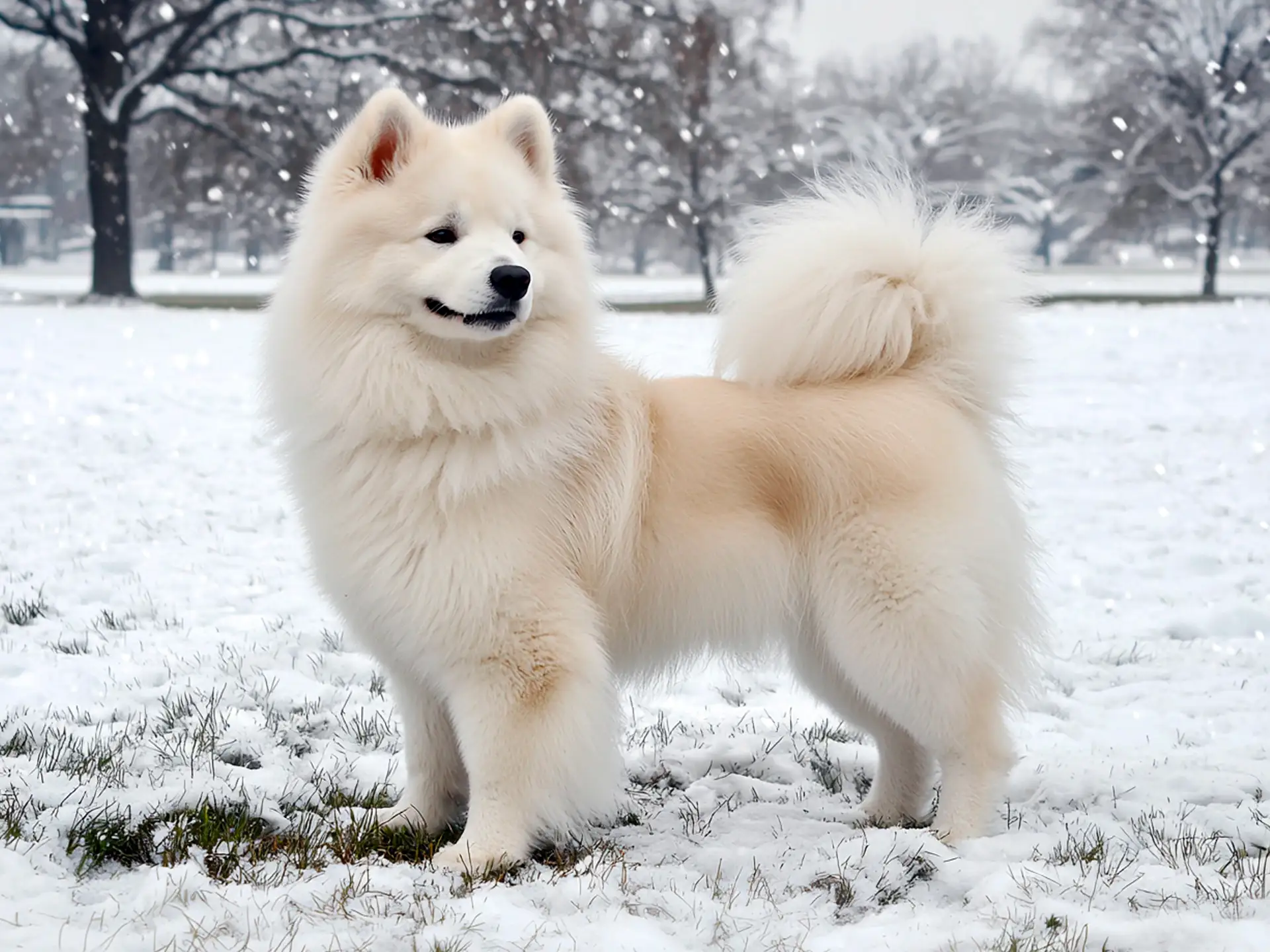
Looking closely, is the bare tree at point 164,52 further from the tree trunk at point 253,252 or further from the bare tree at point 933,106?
the tree trunk at point 253,252

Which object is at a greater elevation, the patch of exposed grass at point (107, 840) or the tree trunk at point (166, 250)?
the tree trunk at point (166, 250)

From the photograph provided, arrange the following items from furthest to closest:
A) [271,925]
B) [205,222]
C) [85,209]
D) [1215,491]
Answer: [85,209], [205,222], [1215,491], [271,925]

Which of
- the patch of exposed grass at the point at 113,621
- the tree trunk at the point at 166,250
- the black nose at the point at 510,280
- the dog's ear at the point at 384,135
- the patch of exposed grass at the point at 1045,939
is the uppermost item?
the tree trunk at the point at 166,250

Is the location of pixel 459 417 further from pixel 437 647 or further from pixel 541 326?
pixel 437 647

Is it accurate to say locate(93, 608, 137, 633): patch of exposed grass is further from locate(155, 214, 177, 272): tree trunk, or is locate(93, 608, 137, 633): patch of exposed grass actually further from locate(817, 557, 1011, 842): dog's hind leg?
locate(155, 214, 177, 272): tree trunk

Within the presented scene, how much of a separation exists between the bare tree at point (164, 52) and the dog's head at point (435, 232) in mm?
16062

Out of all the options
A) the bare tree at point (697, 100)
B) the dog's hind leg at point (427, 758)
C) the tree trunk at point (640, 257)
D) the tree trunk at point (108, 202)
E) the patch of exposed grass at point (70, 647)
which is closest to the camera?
the dog's hind leg at point (427, 758)

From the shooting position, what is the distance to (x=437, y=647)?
2980 millimetres

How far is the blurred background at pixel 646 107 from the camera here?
18.6 m

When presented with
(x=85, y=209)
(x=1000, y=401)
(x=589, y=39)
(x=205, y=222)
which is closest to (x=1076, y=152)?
(x=589, y=39)

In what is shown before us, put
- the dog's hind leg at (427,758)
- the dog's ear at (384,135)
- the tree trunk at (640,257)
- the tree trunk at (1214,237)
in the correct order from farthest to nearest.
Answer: the tree trunk at (640,257)
the tree trunk at (1214,237)
the dog's hind leg at (427,758)
the dog's ear at (384,135)

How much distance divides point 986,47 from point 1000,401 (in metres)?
52.1

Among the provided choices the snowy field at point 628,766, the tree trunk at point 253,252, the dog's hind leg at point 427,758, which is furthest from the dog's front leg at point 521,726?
the tree trunk at point 253,252

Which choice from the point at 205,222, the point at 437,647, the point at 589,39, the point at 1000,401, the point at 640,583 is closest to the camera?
the point at 437,647
